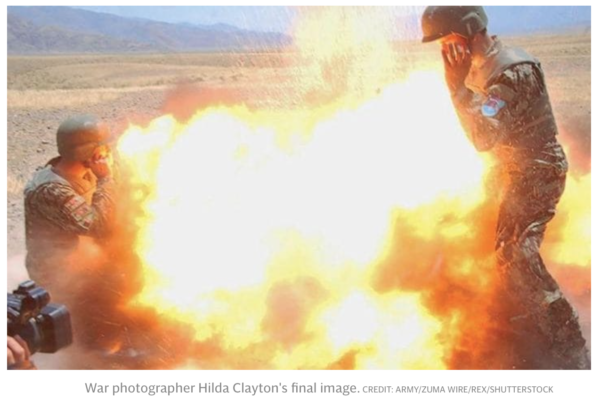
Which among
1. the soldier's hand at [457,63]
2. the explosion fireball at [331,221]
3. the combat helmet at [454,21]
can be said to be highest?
the combat helmet at [454,21]

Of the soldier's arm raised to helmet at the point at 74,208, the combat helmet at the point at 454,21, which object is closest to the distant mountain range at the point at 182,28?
the combat helmet at the point at 454,21

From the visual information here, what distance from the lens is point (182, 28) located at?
6.33 meters

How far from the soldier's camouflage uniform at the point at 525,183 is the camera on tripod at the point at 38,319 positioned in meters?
3.35

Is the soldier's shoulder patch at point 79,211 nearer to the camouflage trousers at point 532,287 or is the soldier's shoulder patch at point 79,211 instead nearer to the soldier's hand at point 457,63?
the soldier's hand at point 457,63

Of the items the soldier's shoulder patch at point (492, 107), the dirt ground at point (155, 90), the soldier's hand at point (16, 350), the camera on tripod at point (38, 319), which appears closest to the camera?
the camera on tripod at point (38, 319)

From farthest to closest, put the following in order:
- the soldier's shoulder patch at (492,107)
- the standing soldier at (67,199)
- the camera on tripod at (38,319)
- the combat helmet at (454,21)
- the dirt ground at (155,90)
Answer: the dirt ground at (155,90) → the standing soldier at (67,199) → the combat helmet at (454,21) → the soldier's shoulder patch at (492,107) → the camera on tripod at (38,319)

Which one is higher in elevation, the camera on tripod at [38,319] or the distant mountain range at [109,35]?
the distant mountain range at [109,35]

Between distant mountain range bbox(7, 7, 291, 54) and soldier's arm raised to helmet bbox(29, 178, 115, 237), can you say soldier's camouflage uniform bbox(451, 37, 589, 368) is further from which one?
soldier's arm raised to helmet bbox(29, 178, 115, 237)

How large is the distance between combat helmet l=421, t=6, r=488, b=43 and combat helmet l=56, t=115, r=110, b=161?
110 inches

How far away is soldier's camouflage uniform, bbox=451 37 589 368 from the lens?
5.59m

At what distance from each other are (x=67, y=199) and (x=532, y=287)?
379cm

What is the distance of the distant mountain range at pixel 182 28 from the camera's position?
19.9 feet
